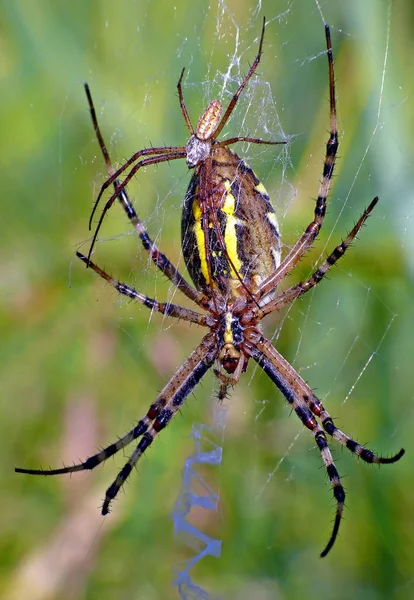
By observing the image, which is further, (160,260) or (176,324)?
(176,324)

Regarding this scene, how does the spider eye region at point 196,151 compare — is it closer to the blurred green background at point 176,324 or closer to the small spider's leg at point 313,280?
the small spider's leg at point 313,280

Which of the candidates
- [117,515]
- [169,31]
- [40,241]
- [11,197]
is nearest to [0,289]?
[40,241]

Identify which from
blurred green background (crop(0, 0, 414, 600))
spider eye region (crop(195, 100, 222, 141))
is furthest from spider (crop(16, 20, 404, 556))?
blurred green background (crop(0, 0, 414, 600))

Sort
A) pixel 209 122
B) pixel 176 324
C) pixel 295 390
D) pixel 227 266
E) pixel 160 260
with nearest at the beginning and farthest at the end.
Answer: pixel 209 122, pixel 227 266, pixel 160 260, pixel 295 390, pixel 176 324

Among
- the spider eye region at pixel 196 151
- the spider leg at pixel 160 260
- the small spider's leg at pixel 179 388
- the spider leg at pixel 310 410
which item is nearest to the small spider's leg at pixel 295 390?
the spider leg at pixel 310 410

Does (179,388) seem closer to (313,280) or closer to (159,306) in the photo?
(159,306)

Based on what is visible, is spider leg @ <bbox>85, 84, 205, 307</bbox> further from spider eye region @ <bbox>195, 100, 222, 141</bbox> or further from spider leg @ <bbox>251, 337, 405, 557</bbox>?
spider eye region @ <bbox>195, 100, 222, 141</bbox>

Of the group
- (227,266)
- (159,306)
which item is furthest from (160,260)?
(227,266)
